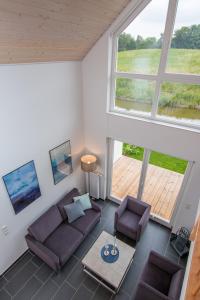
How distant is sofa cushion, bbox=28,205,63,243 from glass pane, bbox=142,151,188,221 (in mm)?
2681

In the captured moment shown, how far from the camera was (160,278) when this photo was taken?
3.73m

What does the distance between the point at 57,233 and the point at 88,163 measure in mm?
1920

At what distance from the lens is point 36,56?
134 inches

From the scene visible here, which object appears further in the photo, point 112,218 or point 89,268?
point 112,218

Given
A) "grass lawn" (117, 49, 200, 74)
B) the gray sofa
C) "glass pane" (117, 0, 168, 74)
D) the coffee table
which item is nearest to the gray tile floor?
the coffee table

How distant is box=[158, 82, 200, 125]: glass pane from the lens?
12.4 feet

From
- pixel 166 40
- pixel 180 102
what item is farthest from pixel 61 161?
pixel 166 40

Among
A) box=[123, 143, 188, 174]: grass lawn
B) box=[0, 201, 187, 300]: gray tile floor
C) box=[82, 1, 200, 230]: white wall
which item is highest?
box=[82, 1, 200, 230]: white wall

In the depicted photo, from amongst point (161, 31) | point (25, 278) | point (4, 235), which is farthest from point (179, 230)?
point (161, 31)

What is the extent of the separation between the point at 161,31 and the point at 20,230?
5.17 m

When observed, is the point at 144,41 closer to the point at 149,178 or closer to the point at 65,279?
the point at 149,178

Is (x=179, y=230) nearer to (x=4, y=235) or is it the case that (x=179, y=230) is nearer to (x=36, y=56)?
(x=4, y=235)

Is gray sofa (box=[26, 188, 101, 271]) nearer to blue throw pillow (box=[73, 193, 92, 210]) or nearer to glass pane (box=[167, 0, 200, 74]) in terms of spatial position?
blue throw pillow (box=[73, 193, 92, 210])

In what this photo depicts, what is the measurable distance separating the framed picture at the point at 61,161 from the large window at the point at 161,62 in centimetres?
191
